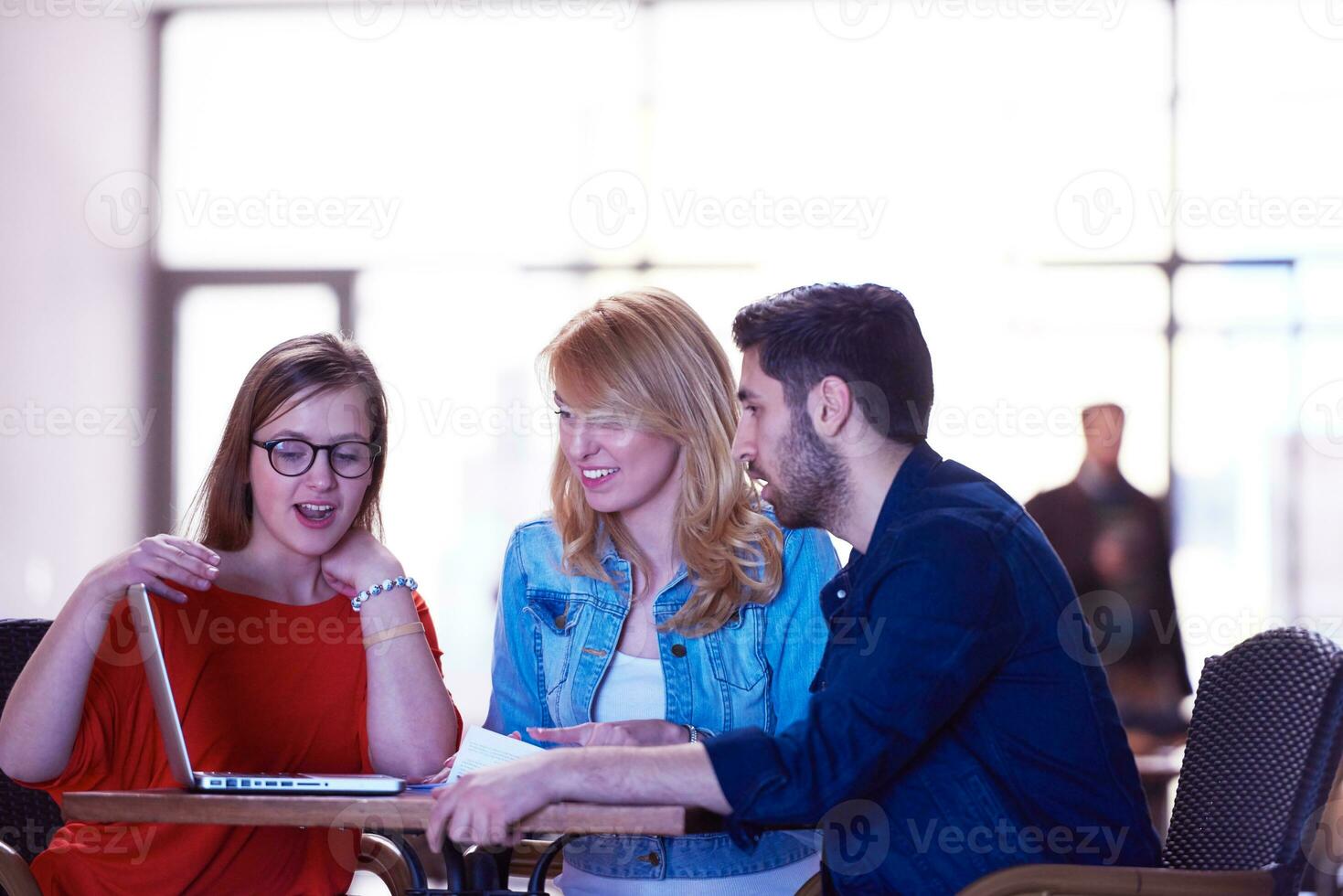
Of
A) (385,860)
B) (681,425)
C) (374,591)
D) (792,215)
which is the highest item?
(792,215)

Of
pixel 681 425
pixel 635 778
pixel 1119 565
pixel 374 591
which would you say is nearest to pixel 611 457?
pixel 681 425

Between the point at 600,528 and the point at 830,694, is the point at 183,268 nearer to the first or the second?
the point at 600,528

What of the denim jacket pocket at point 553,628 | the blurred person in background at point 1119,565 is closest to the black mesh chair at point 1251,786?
the denim jacket pocket at point 553,628

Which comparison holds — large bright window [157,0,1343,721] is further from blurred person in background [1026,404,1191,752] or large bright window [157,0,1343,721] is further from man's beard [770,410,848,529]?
man's beard [770,410,848,529]

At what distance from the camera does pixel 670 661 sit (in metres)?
2.18

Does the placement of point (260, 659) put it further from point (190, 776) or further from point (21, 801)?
point (21, 801)

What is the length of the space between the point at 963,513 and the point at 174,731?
104cm

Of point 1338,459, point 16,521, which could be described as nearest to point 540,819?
point 16,521

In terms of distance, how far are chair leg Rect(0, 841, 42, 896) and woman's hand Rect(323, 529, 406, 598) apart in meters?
0.60

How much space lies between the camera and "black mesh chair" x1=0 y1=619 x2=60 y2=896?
7.31 ft

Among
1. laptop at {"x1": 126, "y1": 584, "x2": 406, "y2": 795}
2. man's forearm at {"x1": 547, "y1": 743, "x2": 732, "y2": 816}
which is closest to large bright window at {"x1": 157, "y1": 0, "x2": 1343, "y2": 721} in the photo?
laptop at {"x1": 126, "y1": 584, "x2": 406, "y2": 795}

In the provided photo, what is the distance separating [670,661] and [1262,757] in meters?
0.91

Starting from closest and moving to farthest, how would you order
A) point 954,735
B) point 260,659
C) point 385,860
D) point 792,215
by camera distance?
point 954,735
point 260,659
point 385,860
point 792,215

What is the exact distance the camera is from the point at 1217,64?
521 cm
